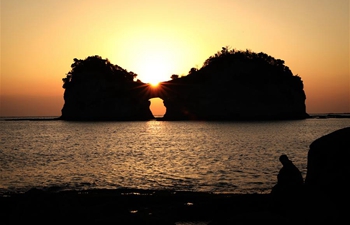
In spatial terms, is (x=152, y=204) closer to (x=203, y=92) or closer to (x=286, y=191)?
(x=286, y=191)

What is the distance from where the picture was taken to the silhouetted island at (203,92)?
131 m

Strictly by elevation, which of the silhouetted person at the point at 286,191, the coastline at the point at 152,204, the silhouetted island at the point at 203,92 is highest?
the silhouetted island at the point at 203,92

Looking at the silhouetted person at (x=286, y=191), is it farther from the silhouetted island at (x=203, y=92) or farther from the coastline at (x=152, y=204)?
the silhouetted island at (x=203, y=92)

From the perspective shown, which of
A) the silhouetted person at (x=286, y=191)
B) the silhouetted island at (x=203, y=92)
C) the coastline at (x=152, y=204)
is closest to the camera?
the coastline at (x=152, y=204)

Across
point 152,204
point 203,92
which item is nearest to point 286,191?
point 152,204

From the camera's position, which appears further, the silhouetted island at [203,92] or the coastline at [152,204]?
the silhouetted island at [203,92]

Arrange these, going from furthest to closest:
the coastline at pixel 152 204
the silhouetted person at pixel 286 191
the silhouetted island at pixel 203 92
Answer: the silhouetted island at pixel 203 92, the silhouetted person at pixel 286 191, the coastline at pixel 152 204

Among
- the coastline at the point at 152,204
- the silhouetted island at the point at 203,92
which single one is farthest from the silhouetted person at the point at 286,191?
the silhouetted island at the point at 203,92

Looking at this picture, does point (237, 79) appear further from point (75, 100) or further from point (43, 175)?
point (43, 175)

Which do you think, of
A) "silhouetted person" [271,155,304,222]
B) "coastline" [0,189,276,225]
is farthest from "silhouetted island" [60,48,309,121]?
"silhouetted person" [271,155,304,222]

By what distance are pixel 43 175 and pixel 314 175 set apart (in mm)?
21545

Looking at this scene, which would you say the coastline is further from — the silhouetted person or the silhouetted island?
the silhouetted island

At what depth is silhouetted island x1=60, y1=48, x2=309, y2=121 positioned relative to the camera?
131250 millimetres

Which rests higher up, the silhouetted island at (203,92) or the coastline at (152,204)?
the silhouetted island at (203,92)
